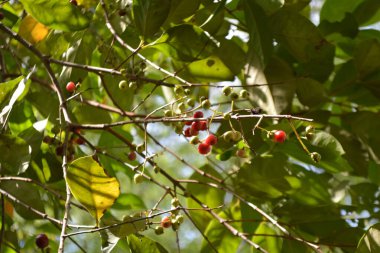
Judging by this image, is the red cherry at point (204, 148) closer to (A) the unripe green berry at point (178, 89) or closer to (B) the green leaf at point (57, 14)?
(A) the unripe green berry at point (178, 89)

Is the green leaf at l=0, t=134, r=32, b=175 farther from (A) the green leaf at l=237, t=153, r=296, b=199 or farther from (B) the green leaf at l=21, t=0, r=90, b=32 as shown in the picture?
(A) the green leaf at l=237, t=153, r=296, b=199

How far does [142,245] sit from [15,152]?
0.22 m

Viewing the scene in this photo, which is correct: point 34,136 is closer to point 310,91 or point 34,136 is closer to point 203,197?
point 203,197

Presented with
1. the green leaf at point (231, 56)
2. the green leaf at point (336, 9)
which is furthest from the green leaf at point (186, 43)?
the green leaf at point (336, 9)

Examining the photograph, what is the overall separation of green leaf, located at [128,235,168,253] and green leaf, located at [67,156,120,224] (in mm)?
66

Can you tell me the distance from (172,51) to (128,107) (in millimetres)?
232

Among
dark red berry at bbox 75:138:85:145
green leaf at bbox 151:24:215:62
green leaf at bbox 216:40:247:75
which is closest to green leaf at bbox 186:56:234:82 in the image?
green leaf at bbox 216:40:247:75

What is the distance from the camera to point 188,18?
3.15ft

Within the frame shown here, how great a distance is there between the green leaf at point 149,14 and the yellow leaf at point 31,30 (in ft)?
0.91

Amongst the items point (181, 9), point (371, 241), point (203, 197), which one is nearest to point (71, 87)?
point (181, 9)

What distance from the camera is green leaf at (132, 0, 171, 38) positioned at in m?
0.87

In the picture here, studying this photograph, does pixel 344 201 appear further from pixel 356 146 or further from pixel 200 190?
pixel 200 190

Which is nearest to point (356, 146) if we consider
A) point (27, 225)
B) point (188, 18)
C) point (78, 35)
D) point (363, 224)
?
point (363, 224)

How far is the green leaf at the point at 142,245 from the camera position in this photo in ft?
2.65
